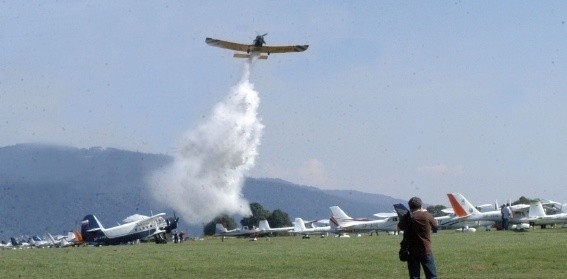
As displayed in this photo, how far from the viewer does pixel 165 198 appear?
112500 mm

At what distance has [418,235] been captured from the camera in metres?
20.3

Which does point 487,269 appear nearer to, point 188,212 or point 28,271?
point 28,271

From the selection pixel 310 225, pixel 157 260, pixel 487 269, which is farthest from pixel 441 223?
pixel 487 269

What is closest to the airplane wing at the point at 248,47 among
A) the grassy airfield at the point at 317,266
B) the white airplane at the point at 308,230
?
the grassy airfield at the point at 317,266

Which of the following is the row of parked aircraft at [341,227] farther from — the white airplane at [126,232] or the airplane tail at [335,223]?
the white airplane at [126,232]

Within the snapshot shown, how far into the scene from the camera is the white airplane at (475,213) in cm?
9825

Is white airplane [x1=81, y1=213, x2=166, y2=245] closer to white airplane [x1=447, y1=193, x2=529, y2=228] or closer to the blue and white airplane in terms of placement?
the blue and white airplane

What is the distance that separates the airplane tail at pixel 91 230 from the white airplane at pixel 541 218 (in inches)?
1737

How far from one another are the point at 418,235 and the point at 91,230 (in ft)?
286

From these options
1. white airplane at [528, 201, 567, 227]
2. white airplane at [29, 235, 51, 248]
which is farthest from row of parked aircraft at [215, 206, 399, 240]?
white airplane at [29, 235, 51, 248]

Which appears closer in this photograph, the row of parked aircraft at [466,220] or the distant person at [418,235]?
the distant person at [418,235]

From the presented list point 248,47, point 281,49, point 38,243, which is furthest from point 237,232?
point 248,47

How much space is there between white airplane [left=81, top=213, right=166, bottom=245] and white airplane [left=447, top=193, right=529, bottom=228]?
31936 millimetres

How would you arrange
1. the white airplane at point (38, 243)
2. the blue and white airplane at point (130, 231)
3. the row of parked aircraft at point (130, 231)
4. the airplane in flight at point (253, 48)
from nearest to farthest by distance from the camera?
the airplane in flight at point (253, 48) < the row of parked aircraft at point (130, 231) < the blue and white airplane at point (130, 231) < the white airplane at point (38, 243)
